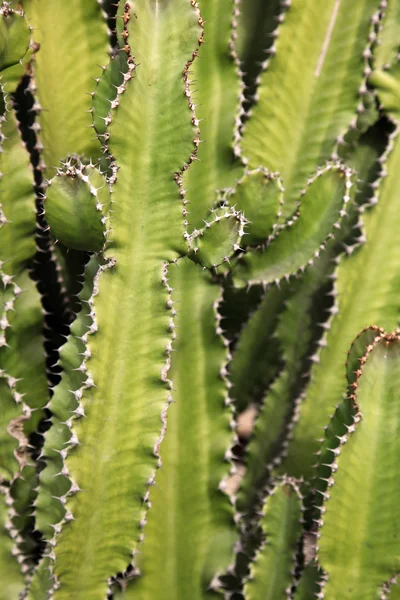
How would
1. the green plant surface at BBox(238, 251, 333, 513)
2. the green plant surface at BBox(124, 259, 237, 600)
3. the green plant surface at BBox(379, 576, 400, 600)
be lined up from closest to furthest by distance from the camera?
the green plant surface at BBox(379, 576, 400, 600) < the green plant surface at BBox(124, 259, 237, 600) < the green plant surface at BBox(238, 251, 333, 513)

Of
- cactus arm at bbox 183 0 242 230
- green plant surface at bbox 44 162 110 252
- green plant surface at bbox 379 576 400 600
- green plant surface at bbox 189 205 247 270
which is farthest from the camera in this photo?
cactus arm at bbox 183 0 242 230

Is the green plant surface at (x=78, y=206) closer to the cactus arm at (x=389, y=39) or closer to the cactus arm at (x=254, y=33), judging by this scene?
the cactus arm at (x=254, y=33)

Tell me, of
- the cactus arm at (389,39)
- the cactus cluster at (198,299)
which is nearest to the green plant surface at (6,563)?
the cactus cluster at (198,299)

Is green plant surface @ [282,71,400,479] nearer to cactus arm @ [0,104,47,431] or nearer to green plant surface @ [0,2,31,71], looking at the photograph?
cactus arm @ [0,104,47,431]

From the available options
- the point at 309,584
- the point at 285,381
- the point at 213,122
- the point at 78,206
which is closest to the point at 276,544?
the point at 309,584

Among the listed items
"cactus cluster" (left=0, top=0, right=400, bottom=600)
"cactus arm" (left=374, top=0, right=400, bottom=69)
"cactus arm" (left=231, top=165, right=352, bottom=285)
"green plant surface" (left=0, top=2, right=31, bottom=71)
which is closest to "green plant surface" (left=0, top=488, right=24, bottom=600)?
"cactus cluster" (left=0, top=0, right=400, bottom=600)

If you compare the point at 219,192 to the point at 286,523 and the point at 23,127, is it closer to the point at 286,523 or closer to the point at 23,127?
the point at 23,127

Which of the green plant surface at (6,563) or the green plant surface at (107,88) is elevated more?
the green plant surface at (107,88)
